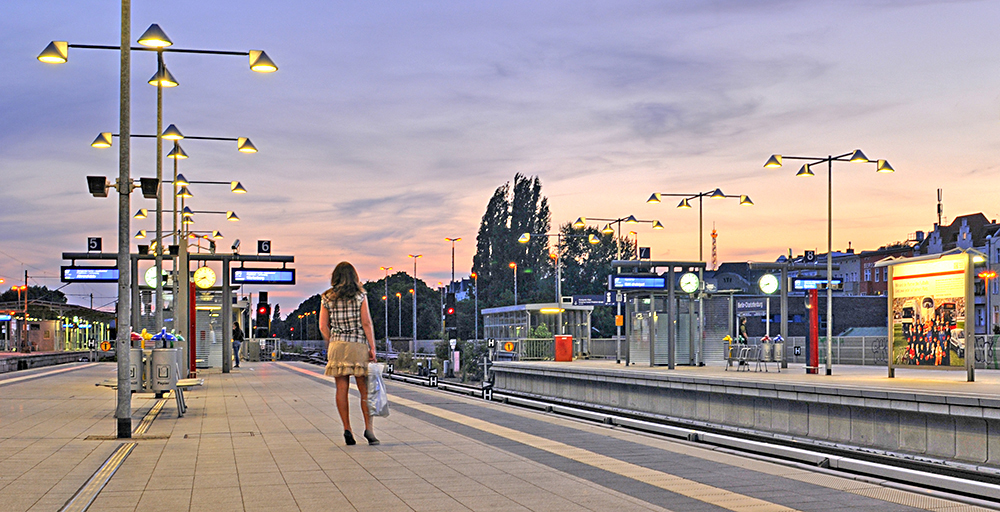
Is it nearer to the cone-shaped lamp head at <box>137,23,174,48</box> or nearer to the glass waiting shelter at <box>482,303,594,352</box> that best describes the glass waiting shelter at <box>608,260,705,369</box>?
the glass waiting shelter at <box>482,303,594,352</box>

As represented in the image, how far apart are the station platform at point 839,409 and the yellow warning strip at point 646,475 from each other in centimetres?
619

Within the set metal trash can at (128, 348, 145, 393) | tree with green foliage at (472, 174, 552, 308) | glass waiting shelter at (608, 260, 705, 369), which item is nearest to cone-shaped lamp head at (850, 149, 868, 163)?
glass waiting shelter at (608, 260, 705, 369)

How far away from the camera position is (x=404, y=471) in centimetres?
931

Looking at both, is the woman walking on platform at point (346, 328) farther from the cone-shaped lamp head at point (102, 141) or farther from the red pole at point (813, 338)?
the red pole at point (813, 338)

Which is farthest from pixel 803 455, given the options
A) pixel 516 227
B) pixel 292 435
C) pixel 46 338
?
pixel 46 338

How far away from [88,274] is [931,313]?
114 feet

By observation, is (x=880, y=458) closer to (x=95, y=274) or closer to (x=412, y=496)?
(x=412, y=496)

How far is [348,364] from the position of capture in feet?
36.7

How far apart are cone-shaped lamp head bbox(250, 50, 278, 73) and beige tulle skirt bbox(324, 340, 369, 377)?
314 inches

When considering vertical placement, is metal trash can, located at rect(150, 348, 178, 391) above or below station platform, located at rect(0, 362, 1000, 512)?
above

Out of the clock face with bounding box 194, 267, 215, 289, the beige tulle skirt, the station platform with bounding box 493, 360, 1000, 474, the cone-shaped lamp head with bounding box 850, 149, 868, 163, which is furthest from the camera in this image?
the clock face with bounding box 194, 267, 215, 289

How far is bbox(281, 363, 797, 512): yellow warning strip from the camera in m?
7.63

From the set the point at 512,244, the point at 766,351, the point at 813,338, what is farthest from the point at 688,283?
the point at 512,244

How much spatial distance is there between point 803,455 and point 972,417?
13.6ft
